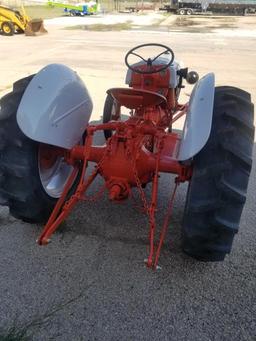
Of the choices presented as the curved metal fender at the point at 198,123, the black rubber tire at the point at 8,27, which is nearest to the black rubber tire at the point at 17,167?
the curved metal fender at the point at 198,123

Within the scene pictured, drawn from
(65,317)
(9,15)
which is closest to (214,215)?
(65,317)

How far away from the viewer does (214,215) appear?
7.38ft

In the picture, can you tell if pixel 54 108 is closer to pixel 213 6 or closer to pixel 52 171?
pixel 52 171

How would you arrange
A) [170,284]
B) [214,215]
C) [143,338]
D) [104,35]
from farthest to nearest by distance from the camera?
[104,35], [170,284], [214,215], [143,338]

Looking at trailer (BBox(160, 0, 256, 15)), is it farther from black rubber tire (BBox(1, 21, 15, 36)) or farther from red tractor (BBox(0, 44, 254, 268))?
red tractor (BBox(0, 44, 254, 268))

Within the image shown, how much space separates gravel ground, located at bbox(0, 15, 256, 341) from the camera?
2158mm

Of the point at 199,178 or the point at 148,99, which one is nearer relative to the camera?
the point at 199,178

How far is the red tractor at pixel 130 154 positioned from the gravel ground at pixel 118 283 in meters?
0.19

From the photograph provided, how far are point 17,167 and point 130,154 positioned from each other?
72cm

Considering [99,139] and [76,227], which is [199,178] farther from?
[99,139]

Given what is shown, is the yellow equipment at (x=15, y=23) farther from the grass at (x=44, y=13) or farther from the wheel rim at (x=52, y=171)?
the wheel rim at (x=52, y=171)

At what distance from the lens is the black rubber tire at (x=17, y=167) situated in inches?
99.7

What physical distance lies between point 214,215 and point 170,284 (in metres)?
0.56

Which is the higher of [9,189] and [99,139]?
[9,189]
